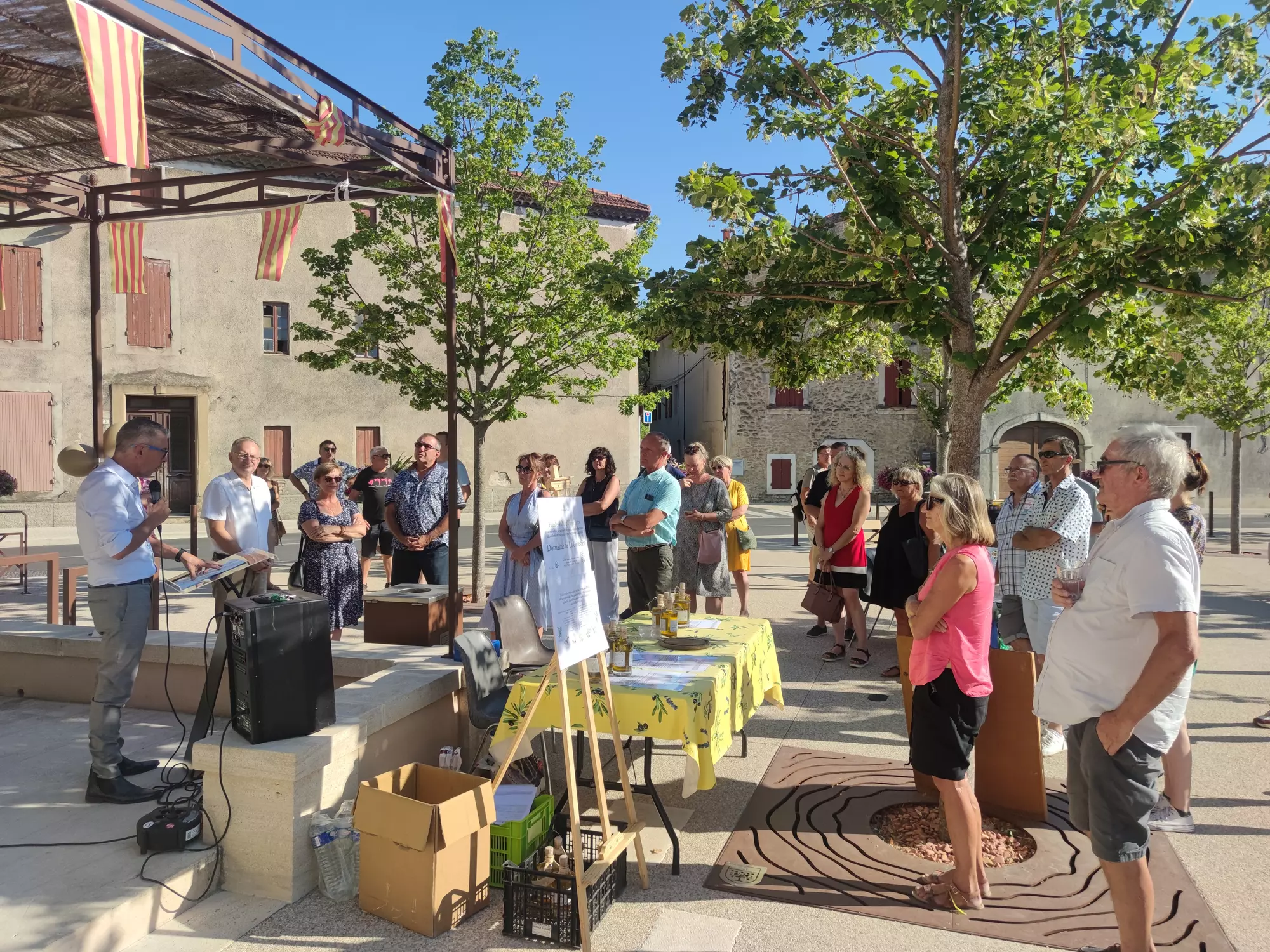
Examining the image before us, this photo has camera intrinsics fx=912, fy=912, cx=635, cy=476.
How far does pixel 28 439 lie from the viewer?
1783 cm

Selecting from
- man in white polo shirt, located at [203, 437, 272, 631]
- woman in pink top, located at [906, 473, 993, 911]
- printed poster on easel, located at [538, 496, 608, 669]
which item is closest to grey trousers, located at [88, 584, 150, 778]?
man in white polo shirt, located at [203, 437, 272, 631]

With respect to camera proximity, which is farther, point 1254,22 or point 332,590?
point 332,590

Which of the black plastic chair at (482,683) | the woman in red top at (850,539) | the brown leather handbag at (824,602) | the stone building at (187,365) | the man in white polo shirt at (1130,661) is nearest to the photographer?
the man in white polo shirt at (1130,661)

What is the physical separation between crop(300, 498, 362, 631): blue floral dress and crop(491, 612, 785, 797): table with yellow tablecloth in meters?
2.71

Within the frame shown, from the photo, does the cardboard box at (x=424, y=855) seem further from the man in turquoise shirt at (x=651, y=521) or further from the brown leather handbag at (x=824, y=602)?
the brown leather handbag at (x=824, y=602)

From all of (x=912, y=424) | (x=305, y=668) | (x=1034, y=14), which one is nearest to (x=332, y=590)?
(x=305, y=668)

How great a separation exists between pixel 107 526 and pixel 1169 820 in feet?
16.4

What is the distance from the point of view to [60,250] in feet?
59.4

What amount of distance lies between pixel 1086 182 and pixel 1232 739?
12.6 feet

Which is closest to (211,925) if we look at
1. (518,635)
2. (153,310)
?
(518,635)

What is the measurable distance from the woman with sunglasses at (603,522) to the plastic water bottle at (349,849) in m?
3.70

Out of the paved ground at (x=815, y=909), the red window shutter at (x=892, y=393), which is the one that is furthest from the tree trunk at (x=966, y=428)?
the red window shutter at (x=892, y=393)

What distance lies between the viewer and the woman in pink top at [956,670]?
3.49 meters

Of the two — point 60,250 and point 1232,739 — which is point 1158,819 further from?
point 60,250
